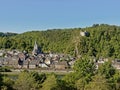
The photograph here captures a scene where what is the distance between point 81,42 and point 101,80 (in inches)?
2352

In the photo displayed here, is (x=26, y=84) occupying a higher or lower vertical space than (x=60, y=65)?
higher

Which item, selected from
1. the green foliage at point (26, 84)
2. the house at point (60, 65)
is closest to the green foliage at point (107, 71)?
the green foliage at point (26, 84)

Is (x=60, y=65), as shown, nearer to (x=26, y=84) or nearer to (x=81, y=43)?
(x=81, y=43)

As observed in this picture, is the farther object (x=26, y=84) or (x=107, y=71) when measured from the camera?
(x=107, y=71)

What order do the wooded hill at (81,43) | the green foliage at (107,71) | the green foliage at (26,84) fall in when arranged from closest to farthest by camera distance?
the green foliage at (26,84), the green foliage at (107,71), the wooded hill at (81,43)

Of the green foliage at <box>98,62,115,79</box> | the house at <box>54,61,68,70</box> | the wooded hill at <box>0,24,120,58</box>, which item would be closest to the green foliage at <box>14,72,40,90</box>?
the green foliage at <box>98,62,115,79</box>

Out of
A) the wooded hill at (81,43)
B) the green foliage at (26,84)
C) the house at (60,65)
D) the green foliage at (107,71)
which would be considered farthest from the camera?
the wooded hill at (81,43)

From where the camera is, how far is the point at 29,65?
5891 cm

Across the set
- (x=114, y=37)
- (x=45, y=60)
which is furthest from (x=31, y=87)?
(x=114, y=37)

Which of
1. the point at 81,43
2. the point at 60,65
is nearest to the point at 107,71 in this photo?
the point at 60,65

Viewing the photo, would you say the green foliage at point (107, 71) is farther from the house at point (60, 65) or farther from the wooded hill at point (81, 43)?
the wooded hill at point (81, 43)

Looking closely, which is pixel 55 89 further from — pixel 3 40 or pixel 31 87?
pixel 3 40

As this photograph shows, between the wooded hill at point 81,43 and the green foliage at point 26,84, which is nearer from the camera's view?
the green foliage at point 26,84

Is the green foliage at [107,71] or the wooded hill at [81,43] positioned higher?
the wooded hill at [81,43]
